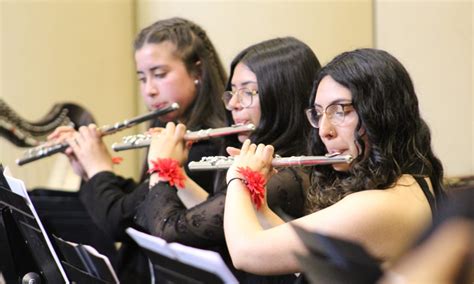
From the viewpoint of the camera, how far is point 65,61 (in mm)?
4691

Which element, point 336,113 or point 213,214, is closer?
point 336,113

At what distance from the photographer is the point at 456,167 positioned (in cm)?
348

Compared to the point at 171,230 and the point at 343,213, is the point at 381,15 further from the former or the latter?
the point at 343,213

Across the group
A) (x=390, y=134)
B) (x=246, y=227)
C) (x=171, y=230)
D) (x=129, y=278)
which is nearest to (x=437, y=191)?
(x=390, y=134)

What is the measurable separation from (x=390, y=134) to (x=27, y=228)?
3.03ft

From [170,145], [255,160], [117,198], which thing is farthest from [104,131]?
[255,160]

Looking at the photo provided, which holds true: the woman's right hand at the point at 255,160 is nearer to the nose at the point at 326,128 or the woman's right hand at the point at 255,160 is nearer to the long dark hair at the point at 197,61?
the nose at the point at 326,128

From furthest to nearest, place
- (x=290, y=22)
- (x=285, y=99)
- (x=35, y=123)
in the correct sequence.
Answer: (x=290, y=22) → (x=35, y=123) → (x=285, y=99)

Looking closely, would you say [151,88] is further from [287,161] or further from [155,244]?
[155,244]

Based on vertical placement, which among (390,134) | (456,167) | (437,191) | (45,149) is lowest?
(456,167)

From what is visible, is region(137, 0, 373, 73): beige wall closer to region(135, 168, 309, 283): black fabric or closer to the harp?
the harp

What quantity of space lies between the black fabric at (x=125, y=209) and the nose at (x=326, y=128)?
0.82 metres

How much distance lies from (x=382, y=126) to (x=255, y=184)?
366 mm

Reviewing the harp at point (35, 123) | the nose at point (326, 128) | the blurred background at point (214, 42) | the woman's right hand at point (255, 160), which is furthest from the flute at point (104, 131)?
the nose at point (326, 128)
